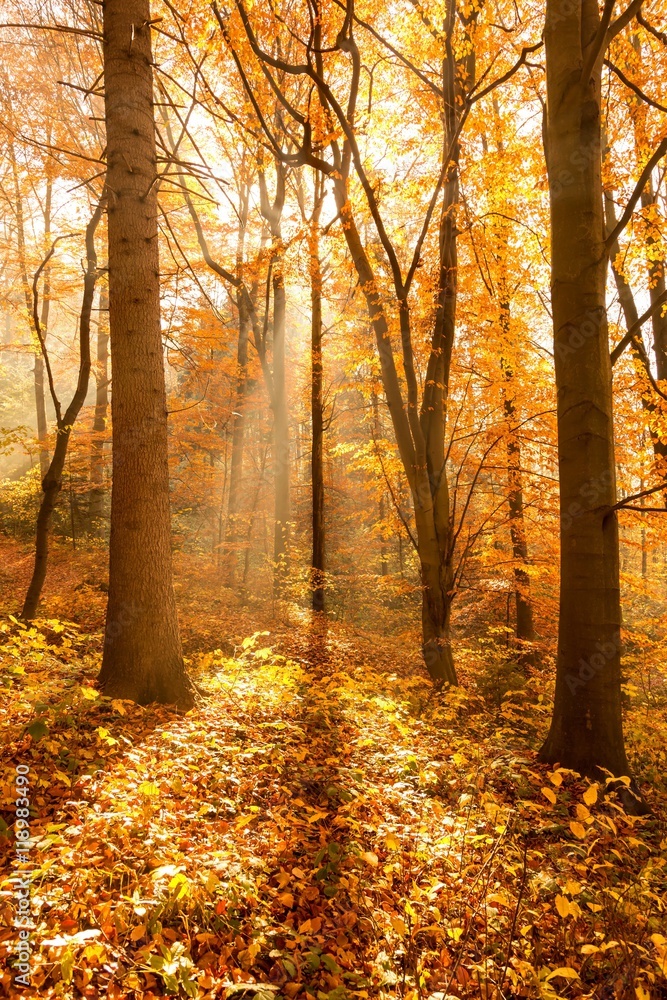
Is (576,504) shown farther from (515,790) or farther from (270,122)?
(270,122)

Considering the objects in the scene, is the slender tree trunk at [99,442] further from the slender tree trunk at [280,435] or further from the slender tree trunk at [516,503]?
the slender tree trunk at [516,503]

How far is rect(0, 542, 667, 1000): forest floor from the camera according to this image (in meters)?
2.27

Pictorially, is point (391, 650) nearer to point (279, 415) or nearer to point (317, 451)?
point (317, 451)

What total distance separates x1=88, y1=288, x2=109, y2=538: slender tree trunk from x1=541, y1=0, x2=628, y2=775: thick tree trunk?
11.9m

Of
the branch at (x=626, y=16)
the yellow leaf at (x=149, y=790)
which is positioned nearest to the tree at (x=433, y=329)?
the branch at (x=626, y=16)

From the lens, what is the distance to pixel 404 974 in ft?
7.63

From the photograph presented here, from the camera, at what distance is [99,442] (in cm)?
1397

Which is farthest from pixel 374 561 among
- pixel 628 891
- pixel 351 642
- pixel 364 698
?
pixel 628 891

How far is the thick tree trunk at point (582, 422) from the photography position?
4.23 metres

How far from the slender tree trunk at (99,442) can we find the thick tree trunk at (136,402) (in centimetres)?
954

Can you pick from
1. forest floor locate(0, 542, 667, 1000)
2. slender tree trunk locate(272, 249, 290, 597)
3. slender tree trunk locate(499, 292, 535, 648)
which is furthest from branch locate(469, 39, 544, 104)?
slender tree trunk locate(272, 249, 290, 597)

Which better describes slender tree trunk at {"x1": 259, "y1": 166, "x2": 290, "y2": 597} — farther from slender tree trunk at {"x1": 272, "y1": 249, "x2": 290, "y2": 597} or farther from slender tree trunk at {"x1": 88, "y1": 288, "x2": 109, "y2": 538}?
slender tree trunk at {"x1": 88, "y1": 288, "x2": 109, "y2": 538}

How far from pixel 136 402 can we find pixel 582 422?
12.6ft

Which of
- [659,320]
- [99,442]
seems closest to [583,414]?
[659,320]
